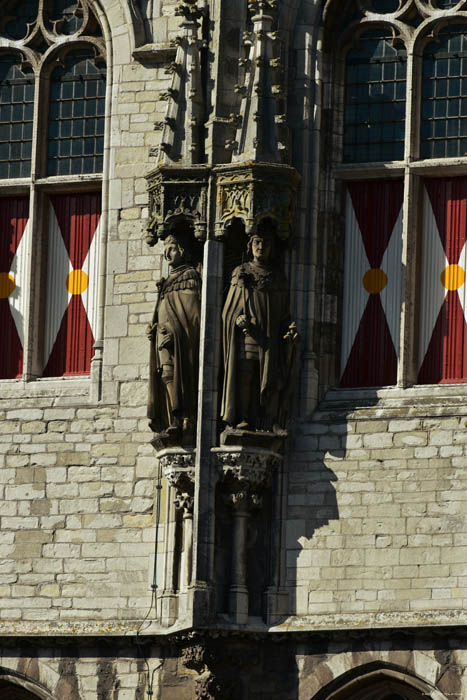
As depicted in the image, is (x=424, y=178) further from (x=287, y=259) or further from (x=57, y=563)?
(x=57, y=563)

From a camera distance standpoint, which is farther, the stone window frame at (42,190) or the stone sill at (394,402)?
the stone window frame at (42,190)

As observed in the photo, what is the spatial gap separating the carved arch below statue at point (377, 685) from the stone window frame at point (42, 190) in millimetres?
4319

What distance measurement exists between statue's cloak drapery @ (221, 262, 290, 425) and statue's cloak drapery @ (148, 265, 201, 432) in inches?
14.3

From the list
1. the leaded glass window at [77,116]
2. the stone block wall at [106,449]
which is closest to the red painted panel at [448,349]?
the stone block wall at [106,449]

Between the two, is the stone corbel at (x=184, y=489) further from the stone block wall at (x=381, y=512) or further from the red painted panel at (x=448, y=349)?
the red painted panel at (x=448, y=349)

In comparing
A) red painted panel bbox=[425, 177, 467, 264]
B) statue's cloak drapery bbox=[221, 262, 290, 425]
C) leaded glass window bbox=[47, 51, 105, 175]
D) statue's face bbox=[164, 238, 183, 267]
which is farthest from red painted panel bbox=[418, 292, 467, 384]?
leaded glass window bbox=[47, 51, 105, 175]

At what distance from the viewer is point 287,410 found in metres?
30.4

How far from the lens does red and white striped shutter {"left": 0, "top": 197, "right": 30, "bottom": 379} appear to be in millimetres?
32281

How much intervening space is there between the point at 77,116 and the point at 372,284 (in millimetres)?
3944

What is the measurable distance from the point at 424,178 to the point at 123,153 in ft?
10.8

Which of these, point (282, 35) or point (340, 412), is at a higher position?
point (282, 35)

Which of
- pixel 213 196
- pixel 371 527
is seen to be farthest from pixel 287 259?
pixel 371 527

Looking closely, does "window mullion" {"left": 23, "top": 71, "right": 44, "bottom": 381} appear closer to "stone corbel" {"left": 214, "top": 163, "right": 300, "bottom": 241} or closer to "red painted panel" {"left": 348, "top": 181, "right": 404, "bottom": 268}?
"stone corbel" {"left": 214, "top": 163, "right": 300, "bottom": 241}

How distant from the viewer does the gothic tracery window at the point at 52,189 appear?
32156 mm
